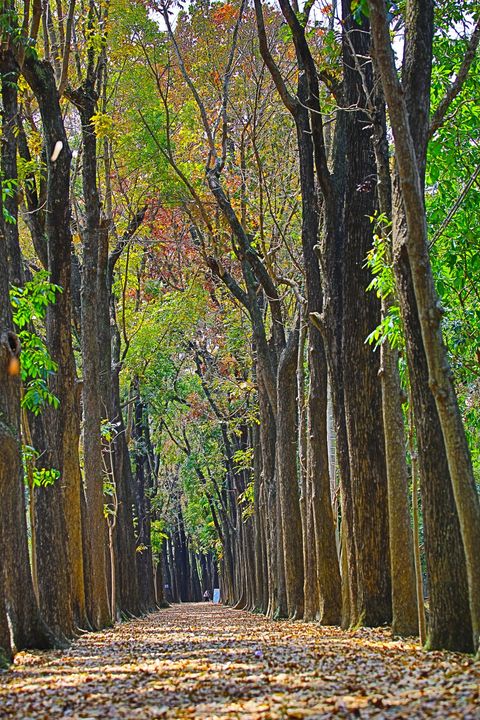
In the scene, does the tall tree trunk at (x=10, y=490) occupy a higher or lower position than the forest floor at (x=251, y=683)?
higher

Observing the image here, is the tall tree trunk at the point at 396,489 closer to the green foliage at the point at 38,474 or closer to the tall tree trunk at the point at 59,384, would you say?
the green foliage at the point at 38,474

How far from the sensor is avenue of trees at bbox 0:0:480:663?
9.00 meters

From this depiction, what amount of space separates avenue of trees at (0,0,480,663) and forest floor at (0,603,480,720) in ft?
2.16

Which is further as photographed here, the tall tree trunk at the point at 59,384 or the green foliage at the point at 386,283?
the tall tree trunk at the point at 59,384

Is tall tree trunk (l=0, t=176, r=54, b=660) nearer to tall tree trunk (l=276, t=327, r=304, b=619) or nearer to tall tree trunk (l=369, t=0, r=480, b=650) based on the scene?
tall tree trunk (l=369, t=0, r=480, b=650)

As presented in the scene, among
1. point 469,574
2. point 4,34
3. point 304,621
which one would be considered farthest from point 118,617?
point 469,574

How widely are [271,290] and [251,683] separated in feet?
42.5

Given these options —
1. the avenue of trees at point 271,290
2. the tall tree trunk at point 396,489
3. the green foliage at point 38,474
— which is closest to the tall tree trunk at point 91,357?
the avenue of trees at point 271,290

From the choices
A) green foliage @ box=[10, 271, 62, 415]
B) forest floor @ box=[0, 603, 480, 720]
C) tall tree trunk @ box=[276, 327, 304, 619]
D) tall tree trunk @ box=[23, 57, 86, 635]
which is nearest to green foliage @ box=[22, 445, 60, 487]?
tall tree trunk @ box=[23, 57, 86, 635]

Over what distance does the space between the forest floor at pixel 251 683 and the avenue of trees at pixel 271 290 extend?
2.16 feet

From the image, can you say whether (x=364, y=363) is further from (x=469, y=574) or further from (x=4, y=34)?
(x=4, y=34)

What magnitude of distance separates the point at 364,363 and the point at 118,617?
12165mm

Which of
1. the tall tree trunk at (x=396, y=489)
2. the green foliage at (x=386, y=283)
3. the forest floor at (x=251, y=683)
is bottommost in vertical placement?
the forest floor at (x=251, y=683)

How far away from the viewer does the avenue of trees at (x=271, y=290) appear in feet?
29.5
